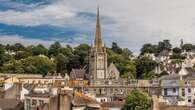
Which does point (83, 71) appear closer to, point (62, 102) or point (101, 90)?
point (101, 90)

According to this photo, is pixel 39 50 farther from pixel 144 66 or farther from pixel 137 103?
pixel 137 103

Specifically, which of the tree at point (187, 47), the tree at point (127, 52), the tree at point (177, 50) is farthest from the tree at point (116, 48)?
the tree at point (187, 47)

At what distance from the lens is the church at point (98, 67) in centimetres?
11862

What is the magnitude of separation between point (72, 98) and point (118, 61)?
11212 centimetres

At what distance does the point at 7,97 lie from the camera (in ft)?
168

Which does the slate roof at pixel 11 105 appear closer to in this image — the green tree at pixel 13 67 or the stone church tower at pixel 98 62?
the stone church tower at pixel 98 62

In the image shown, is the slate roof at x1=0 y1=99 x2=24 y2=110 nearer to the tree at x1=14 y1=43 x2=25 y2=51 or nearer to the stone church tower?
the stone church tower

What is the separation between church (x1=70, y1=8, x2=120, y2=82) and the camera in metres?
119

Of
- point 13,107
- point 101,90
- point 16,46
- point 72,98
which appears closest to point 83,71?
point 101,90

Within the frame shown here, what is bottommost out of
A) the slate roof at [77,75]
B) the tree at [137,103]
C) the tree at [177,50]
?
the tree at [137,103]

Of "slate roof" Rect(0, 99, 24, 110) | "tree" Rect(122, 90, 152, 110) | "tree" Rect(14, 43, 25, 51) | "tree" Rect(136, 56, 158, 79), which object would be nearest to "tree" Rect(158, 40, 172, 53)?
"tree" Rect(136, 56, 158, 79)

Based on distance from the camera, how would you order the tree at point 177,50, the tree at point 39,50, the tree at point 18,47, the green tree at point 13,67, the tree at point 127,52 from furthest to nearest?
the tree at point 18,47, the tree at point 39,50, the tree at point 177,50, the tree at point 127,52, the green tree at point 13,67

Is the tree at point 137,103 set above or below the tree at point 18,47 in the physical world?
below

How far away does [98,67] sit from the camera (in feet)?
393
